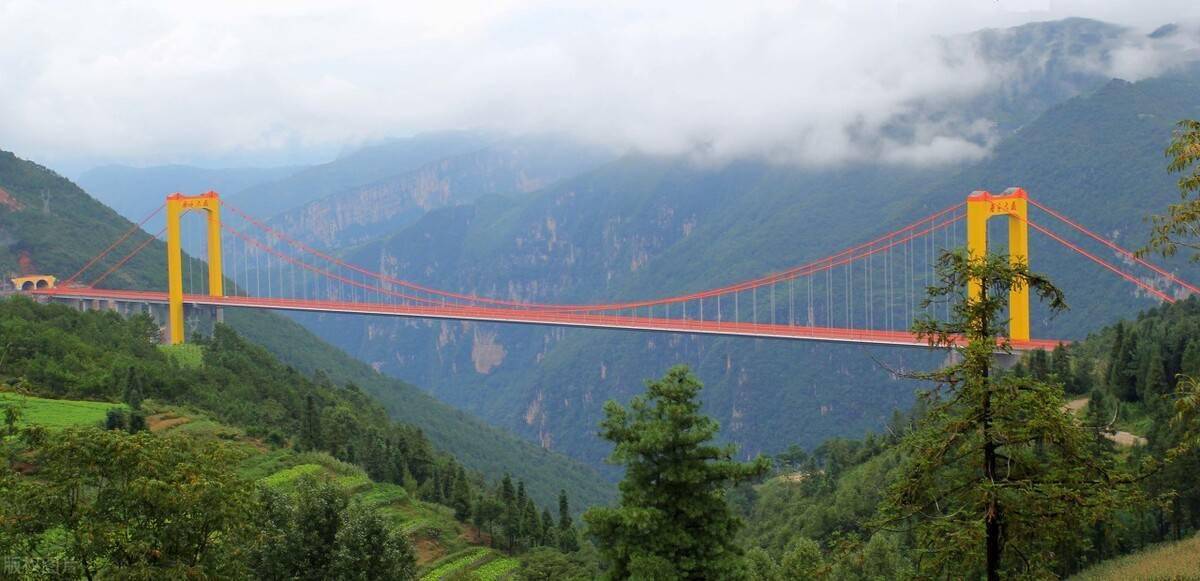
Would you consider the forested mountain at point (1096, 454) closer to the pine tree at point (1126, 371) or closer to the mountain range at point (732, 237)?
the pine tree at point (1126, 371)

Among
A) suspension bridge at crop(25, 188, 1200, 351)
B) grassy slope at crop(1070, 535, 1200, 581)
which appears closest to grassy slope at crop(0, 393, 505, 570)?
suspension bridge at crop(25, 188, 1200, 351)

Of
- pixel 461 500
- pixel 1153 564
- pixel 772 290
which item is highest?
pixel 772 290

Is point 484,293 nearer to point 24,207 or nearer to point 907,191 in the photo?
point 907,191

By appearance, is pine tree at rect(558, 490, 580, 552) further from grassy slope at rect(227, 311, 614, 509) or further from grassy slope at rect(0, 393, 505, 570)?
grassy slope at rect(227, 311, 614, 509)

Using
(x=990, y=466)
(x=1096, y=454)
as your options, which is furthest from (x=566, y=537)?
(x=990, y=466)

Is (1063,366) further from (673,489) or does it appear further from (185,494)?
(185,494)

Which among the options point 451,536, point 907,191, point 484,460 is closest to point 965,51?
point 907,191
